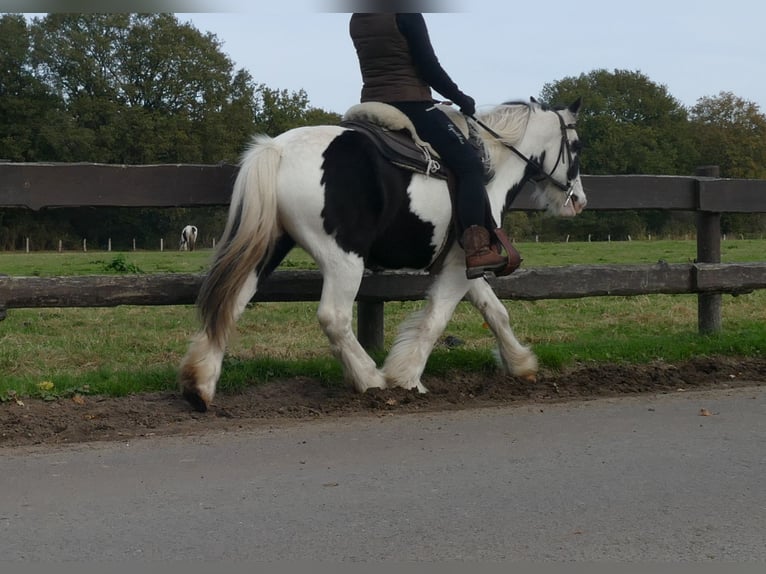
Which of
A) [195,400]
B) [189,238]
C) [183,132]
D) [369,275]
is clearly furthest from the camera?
[183,132]

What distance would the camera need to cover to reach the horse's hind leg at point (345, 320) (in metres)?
5.95

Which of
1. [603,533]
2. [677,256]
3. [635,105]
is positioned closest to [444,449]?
[603,533]

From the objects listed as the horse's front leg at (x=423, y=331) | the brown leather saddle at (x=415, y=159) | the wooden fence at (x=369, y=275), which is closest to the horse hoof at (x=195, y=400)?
the wooden fence at (x=369, y=275)

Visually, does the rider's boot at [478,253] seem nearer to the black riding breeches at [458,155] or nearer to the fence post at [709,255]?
the black riding breeches at [458,155]

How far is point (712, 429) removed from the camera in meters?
5.29

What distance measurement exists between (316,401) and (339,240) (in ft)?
3.47

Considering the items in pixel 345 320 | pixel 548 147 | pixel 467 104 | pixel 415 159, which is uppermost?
pixel 467 104

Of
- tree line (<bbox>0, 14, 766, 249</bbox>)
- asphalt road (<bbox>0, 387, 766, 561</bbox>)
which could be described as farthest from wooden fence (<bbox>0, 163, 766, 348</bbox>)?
tree line (<bbox>0, 14, 766, 249</bbox>)

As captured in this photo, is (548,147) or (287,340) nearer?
(548,147)

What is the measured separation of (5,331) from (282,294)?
3992 millimetres

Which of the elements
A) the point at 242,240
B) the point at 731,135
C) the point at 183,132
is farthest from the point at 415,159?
the point at 731,135

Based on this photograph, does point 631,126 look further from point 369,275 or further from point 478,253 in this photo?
point 478,253

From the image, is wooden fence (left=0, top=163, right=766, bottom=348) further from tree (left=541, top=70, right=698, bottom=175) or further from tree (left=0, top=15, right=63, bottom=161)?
tree (left=541, top=70, right=698, bottom=175)

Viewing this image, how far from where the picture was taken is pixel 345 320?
6020mm
